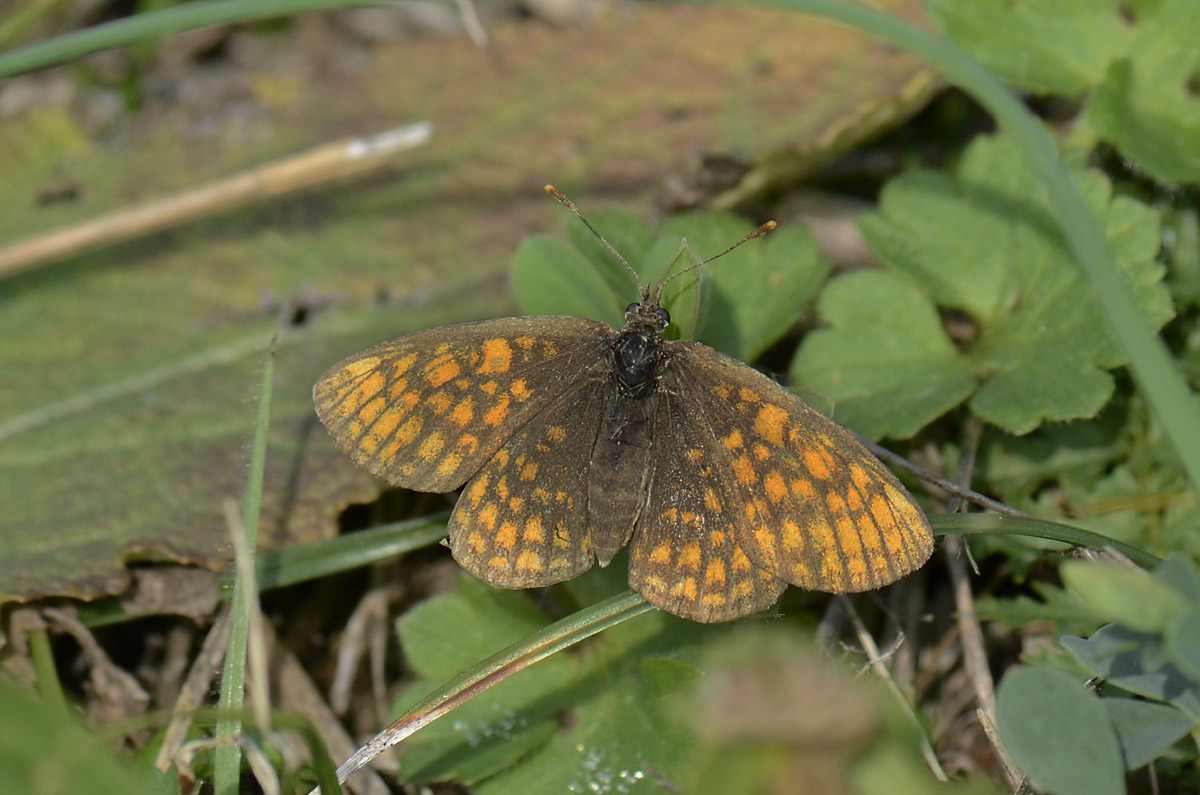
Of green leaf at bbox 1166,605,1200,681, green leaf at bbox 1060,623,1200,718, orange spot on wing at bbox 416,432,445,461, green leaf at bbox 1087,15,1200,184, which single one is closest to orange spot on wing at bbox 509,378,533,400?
orange spot on wing at bbox 416,432,445,461

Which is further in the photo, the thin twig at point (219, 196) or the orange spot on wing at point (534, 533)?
the thin twig at point (219, 196)

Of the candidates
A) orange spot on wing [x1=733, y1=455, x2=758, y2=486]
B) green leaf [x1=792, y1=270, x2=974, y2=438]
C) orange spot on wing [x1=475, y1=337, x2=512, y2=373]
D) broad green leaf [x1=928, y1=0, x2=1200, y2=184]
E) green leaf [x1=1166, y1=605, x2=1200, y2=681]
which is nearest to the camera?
green leaf [x1=1166, y1=605, x2=1200, y2=681]

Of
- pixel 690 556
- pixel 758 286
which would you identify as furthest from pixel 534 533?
pixel 758 286

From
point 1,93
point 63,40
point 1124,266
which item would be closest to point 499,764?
point 1124,266

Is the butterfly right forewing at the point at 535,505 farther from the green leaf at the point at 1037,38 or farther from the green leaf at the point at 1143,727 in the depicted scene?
the green leaf at the point at 1037,38

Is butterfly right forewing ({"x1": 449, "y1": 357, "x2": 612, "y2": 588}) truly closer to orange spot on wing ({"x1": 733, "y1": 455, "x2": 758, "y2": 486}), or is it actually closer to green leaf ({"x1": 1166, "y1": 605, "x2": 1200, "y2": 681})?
orange spot on wing ({"x1": 733, "y1": 455, "x2": 758, "y2": 486})

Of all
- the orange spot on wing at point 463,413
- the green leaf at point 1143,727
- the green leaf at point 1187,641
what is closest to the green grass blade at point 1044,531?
the green leaf at point 1143,727
